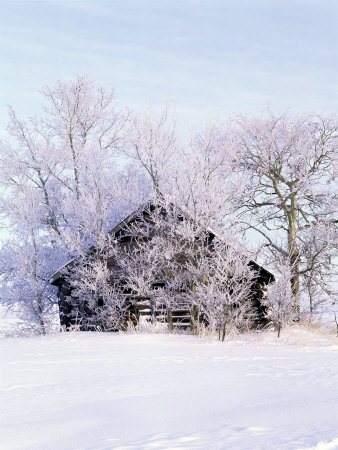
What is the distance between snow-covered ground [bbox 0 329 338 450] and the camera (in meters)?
4.27

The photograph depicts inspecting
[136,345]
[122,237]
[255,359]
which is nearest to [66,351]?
[136,345]

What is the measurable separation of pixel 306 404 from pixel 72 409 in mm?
2678

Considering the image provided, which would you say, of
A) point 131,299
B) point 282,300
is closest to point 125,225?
point 131,299

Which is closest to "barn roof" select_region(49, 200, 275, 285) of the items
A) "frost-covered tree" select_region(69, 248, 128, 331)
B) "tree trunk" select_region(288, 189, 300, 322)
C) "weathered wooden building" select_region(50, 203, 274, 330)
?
"weathered wooden building" select_region(50, 203, 274, 330)

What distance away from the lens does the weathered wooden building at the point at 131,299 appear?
18280 mm

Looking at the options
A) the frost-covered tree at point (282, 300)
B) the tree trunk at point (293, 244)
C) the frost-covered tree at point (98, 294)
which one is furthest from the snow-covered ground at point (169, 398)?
the tree trunk at point (293, 244)

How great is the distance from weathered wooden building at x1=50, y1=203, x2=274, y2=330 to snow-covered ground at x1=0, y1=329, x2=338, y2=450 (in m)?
5.86

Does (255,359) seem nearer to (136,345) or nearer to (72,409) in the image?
(136,345)

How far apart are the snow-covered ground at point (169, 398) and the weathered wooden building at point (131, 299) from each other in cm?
586

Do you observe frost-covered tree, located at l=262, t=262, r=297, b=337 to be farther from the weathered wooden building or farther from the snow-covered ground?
the snow-covered ground

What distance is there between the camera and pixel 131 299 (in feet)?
63.4

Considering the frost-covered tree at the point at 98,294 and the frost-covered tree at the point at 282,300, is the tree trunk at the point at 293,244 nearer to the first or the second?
the frost-covered tree at the point at 282,300

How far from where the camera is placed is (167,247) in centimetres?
1700

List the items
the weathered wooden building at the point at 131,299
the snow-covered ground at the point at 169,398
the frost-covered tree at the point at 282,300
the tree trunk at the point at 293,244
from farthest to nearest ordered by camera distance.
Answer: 1. the tree trunk at the point at 293,244
2. the weathered wooden building at the point at 131,299
3. the frost-covered tree at the point at 282,300
4. the snow-covered ground at the point at 169,398
